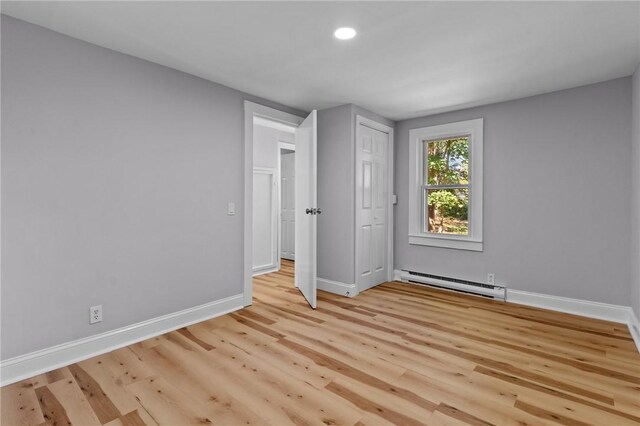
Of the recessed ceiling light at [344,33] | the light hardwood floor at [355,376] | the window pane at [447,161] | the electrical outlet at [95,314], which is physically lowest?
the light hardwood floor at [355,376]

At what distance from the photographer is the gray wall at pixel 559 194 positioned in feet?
Result: 10.6

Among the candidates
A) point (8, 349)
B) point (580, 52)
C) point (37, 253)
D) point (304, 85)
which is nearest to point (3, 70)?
point (37, 253)

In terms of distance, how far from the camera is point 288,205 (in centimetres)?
682

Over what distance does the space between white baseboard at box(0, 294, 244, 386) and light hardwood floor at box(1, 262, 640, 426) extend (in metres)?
0.09

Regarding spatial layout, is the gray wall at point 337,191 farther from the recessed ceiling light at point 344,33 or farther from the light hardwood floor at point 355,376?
the recessed ceiling light at point 344,33

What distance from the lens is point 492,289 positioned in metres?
3.98

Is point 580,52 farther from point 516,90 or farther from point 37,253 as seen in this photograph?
point 37,253

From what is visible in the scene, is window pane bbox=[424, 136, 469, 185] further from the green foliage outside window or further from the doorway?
the doorway

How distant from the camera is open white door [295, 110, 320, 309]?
3656 millimetres

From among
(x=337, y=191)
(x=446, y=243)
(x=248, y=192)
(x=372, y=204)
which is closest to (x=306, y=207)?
(x=337, y=191)

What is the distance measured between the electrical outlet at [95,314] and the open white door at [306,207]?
1.97m

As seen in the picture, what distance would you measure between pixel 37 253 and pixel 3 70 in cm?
123

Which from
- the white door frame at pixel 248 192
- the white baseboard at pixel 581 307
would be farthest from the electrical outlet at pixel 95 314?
the white baseboard at pixel 581 307

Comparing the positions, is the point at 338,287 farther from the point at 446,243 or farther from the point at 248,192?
the point at 248,192
